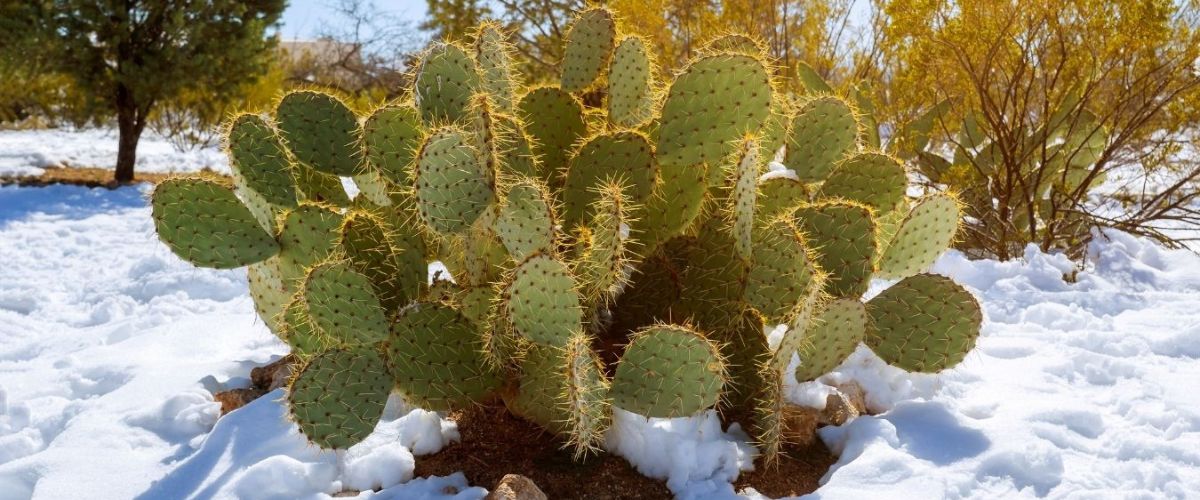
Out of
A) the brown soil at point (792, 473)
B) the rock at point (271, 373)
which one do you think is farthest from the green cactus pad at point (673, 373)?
the rock at point (271, 373)

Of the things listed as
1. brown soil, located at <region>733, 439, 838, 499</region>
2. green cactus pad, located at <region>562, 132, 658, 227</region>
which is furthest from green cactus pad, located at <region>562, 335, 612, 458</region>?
green cactus pad, located at <region>562, 132, 658, 227</region>

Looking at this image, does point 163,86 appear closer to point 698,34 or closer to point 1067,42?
point 698,34

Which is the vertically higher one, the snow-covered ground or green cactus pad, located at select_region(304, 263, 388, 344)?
green cactus pad, located at select_region(304, 263, 388, 344)

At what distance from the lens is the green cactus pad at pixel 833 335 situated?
2.48 m

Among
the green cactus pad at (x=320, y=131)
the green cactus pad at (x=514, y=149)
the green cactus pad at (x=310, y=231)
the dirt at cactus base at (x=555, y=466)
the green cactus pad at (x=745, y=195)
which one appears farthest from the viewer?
the green cactus pad at (x=320, y=131)

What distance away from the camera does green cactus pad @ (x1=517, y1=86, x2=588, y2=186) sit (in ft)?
9.31

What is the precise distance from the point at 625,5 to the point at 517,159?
4.80 m

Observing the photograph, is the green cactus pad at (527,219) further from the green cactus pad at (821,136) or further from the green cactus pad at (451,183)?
the green cactus pad at (821,136)

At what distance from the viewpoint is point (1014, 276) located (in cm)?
419

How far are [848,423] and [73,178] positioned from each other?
985cm

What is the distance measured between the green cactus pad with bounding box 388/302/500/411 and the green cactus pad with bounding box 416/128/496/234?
264 mm

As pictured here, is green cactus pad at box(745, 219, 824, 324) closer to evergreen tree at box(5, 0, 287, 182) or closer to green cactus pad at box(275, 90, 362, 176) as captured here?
green cactus pad at box(275, 90, 362, 176)

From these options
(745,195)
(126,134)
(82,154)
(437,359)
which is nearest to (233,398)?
(437,359)

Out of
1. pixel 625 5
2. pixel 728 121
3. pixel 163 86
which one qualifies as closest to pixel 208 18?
pixel 163 86
